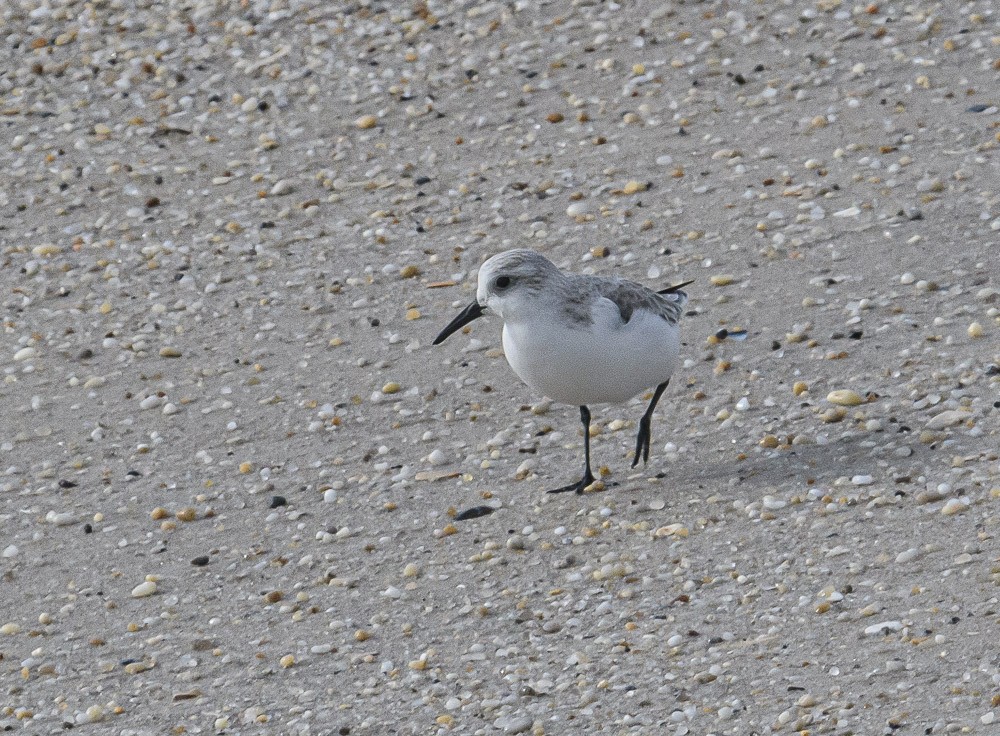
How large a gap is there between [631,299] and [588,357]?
1.23ft

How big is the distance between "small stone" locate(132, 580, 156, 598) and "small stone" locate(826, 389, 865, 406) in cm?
296

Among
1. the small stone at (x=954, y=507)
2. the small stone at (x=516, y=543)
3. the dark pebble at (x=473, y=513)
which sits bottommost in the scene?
the dark pebble at (x=473, y=513)

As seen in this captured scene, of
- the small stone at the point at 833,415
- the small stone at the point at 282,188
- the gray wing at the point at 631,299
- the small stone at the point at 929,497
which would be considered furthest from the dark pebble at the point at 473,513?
the small stone at the point at 282,188

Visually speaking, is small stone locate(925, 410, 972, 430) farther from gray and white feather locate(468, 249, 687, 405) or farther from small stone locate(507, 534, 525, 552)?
small stone locate(507, 534, 525, 552)

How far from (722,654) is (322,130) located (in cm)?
576

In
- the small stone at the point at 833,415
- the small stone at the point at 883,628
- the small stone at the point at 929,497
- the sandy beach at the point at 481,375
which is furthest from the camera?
the small stone at the point at 833,415

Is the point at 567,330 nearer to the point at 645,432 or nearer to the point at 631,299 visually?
the point at 631,299

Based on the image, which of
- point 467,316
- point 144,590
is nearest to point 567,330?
point 467,316

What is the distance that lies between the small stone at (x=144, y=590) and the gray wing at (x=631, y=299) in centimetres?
216

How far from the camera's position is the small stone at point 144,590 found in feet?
20.3

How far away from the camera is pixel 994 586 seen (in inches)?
202

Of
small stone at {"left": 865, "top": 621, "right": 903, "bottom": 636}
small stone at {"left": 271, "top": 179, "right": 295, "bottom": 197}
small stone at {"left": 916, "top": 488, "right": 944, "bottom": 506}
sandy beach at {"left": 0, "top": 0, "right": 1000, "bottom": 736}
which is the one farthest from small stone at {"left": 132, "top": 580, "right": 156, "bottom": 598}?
small stone at {"left": 271, "top": 179, "right": 295, "bottom": 197}

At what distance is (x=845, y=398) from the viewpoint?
658 cm

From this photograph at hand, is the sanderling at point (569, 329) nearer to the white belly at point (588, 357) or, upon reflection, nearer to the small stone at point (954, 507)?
the white belly at point (588, 357)
